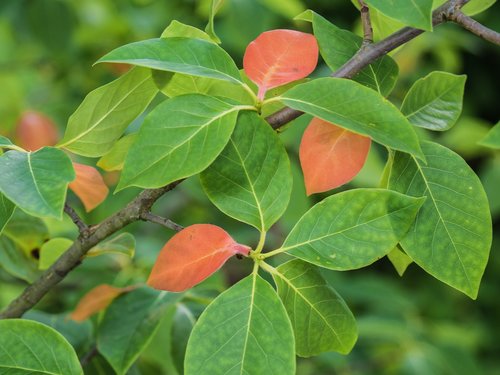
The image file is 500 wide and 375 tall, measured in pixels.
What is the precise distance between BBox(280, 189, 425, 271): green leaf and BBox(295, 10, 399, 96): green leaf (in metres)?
Result: 0.10

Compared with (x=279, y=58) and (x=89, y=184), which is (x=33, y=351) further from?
(x=279, y=58)

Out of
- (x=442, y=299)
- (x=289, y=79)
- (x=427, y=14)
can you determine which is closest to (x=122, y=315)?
(x=289, y=79)

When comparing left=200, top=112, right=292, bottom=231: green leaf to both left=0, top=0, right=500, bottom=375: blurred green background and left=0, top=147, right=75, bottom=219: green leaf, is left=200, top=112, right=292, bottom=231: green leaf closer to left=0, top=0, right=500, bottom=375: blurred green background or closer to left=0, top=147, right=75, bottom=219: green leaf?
left=0, top=147, right=75, bottom=219: green leaf

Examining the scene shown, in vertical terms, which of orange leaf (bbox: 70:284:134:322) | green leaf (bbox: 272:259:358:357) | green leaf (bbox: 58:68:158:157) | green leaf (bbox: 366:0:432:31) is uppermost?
green leaf (bbox: 366:0:432:31)

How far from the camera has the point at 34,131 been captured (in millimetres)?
1579

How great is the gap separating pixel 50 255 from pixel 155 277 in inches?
9.2

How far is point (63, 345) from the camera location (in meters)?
0.56

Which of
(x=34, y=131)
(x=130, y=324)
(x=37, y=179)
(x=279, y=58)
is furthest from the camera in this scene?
(x=34, y=131)

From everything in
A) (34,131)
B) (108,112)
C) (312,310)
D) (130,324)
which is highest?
(108,112)

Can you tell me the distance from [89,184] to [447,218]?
0.95ft

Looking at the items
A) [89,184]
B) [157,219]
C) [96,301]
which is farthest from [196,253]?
[96,301]

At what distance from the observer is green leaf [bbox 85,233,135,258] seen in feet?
2.16

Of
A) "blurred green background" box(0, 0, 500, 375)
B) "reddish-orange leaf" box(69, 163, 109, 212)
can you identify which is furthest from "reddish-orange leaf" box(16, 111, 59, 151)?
"reddish-orange leaf" box(69, 163, 109, 212)

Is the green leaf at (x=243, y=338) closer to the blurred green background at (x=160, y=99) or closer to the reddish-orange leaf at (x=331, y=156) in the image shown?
the reddish-orange leaf at (x=331, y=156)
